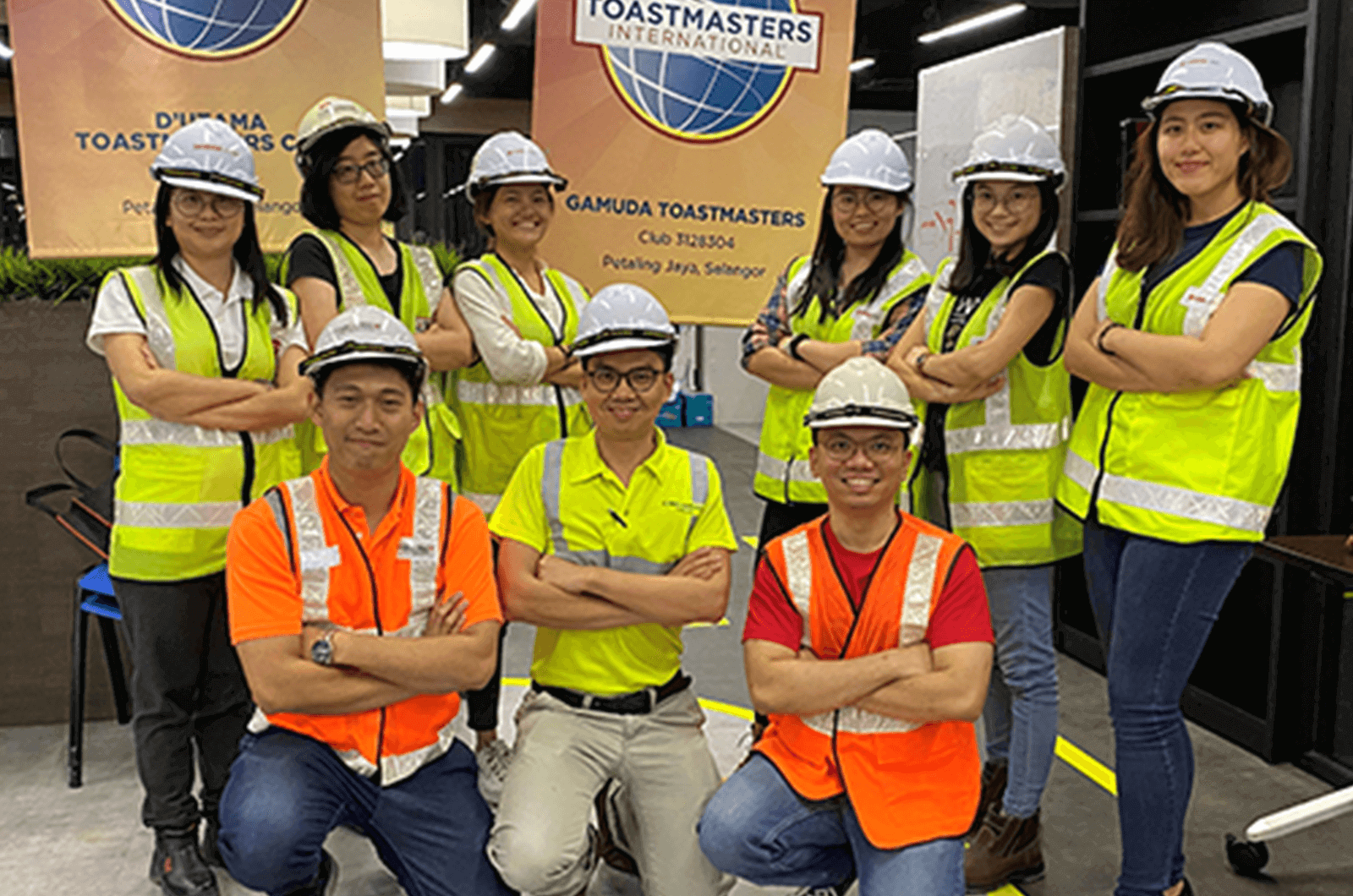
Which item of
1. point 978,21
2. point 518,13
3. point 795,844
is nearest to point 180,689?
point 795,844

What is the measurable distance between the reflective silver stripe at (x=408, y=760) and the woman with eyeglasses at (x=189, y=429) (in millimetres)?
772

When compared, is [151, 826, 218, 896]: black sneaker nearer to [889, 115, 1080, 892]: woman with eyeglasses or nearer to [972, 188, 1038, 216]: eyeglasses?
[889, 115, 1080, 892]: woman with eyeglasses

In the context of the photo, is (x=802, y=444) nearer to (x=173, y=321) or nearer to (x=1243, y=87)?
(x=1243, y=87)

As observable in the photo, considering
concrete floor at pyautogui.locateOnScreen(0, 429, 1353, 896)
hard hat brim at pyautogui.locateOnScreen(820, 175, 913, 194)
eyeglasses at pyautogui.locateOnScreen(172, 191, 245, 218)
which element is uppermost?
hard hat brim at pyautogui.locateOnScreen(820, 175, 913, 194)

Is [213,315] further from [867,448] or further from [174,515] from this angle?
[867,448]

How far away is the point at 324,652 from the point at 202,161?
1210mm

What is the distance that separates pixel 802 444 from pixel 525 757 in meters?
1.11

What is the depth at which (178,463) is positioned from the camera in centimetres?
279

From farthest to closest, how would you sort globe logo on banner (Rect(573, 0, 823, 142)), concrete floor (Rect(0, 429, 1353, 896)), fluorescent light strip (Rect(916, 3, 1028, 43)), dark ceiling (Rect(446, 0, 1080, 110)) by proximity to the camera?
dark ceiling (Rect(446, 0, 1080, 110)) < fluorescent light strip (Rect(916, 3, 1028, 43)) < globe logo on banner (Rect(573, 0, 823, 142)) < concrete floor (Rect(0, 429, 1353, 896))

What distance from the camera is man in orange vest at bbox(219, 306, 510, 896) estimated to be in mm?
2279

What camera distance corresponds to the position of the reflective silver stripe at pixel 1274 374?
2.46 metres

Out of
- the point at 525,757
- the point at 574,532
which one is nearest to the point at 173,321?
the point at 574,532

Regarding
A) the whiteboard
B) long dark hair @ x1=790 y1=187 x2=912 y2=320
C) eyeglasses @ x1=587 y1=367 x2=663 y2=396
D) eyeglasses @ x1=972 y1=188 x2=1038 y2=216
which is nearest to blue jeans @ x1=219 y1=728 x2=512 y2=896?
eyeglasses @ x1=587 y1=367 x2=663 y2=396

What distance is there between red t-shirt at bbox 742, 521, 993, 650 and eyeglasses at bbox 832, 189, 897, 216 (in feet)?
3.24
